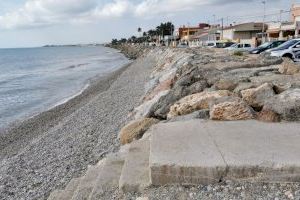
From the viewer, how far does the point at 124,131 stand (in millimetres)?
8109

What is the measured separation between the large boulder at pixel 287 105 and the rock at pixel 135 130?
2140 millimetres

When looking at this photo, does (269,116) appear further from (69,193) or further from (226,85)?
(69,193)

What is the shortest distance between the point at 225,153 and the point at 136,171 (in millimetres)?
1013

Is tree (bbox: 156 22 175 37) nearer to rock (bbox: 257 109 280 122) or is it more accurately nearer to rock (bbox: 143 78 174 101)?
rock (bbox: 143 78 174 101)

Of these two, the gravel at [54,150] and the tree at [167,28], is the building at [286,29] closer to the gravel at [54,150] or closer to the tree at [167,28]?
the gravel at [54,150]

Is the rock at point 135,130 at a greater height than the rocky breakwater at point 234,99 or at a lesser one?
lesser

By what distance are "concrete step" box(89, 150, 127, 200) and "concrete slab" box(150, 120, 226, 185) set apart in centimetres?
53

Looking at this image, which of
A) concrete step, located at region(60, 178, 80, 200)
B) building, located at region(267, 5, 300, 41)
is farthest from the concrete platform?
building, located at region(267, 5, 300, 41)

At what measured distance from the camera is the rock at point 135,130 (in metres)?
7.65

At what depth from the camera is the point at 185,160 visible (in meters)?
4.67

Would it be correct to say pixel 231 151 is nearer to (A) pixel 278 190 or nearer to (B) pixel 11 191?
(A) pixel 278 190

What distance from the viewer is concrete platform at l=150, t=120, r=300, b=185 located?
4426 millimetres

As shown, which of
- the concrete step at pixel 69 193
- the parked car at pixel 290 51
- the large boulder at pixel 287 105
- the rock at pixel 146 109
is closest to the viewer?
the concrete step at pixel 69 193

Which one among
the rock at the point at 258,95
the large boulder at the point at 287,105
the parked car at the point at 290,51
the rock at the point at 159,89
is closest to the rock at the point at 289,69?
the rock at the point at 159,89
